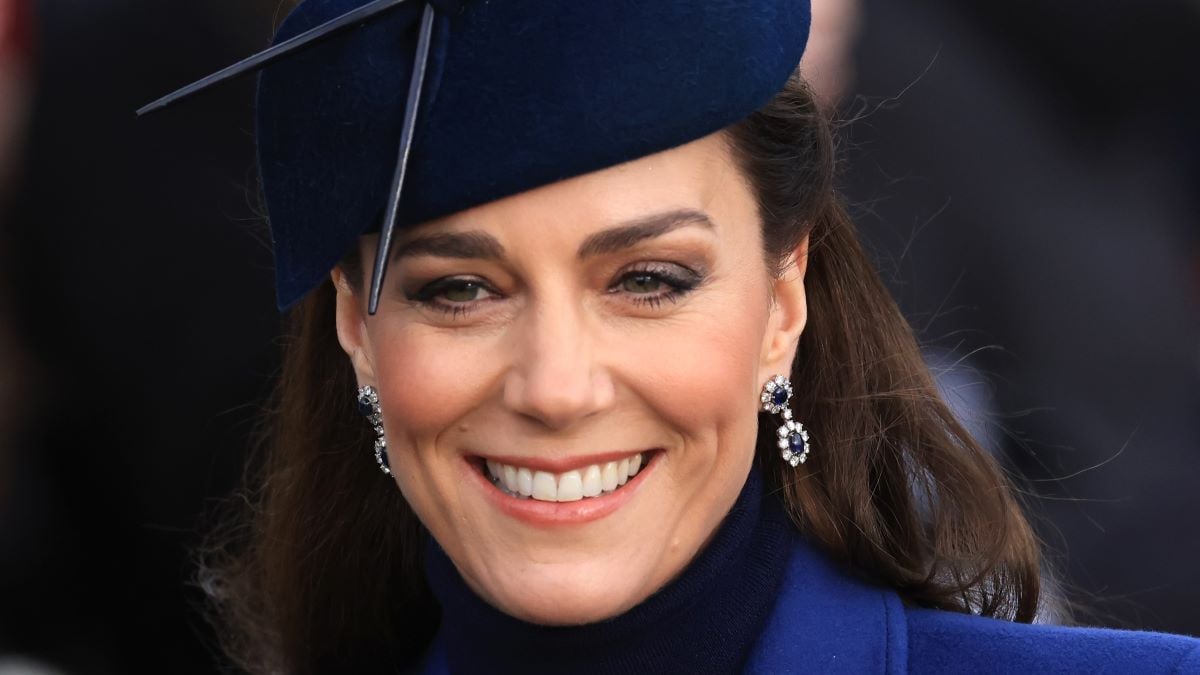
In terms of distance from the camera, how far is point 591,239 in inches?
108

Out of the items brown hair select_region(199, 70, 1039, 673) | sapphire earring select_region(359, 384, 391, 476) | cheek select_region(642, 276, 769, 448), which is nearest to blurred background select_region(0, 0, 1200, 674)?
brown hair select_region(199, 70, 1039, 673)

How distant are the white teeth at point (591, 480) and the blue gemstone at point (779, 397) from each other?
33 cm

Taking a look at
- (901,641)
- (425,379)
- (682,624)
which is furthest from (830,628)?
(425,379)

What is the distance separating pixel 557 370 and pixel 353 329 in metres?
0.58

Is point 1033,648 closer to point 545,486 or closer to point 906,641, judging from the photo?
point 906,641

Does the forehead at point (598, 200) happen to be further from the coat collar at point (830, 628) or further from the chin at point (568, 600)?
the coat collar at point (830, 628)

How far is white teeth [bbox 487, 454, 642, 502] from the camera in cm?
288

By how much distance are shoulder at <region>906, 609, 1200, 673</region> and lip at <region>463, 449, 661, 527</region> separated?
0.48 m

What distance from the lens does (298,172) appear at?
114 inches

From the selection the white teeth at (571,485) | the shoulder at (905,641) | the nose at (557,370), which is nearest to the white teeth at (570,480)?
the white teeth at (571,485)

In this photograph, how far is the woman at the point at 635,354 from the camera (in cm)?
273

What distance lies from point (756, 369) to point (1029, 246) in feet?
7.85

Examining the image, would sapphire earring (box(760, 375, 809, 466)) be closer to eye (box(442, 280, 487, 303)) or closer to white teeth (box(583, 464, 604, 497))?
white teeth (box(583, 464, 604, 497))

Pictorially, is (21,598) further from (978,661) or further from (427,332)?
(978,661)
